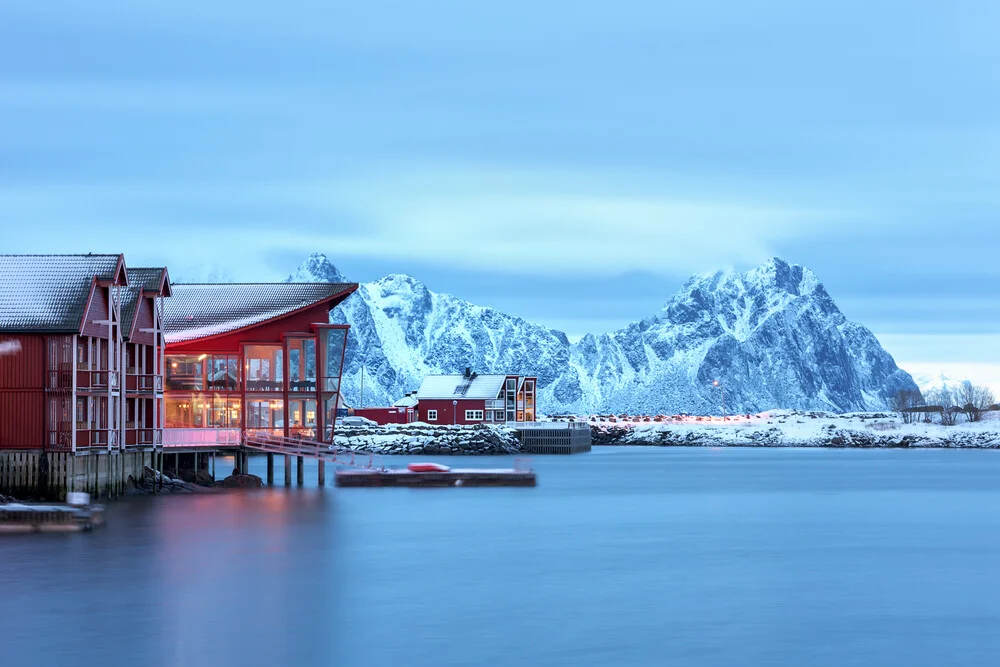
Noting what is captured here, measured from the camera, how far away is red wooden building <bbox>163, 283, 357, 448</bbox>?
73750mm

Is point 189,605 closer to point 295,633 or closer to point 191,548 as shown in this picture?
point 295,633

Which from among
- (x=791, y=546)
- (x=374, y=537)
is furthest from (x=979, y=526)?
(x=374, y=537)

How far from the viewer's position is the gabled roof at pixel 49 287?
2234 inches

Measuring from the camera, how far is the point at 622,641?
107ft

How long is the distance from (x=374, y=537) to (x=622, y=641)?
2294cm

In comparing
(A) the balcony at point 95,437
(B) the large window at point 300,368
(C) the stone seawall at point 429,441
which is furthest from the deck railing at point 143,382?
(C) the stone seawall at point 429,441

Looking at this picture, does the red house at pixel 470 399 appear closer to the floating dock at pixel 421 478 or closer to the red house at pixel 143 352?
the floating dock at pixel 421 478

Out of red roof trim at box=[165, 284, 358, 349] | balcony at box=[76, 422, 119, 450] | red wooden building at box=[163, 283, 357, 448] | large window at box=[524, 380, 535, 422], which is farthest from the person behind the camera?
large window at box=[524, 380, 535, 422]

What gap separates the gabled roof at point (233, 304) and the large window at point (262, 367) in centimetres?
150

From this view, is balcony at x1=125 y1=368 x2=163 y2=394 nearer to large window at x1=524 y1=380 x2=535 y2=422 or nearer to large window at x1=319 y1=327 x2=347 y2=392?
large window at x1=319 y1=327 x2=347 y2=392

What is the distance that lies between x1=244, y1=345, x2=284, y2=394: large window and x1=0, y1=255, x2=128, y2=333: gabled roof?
42.6 feet

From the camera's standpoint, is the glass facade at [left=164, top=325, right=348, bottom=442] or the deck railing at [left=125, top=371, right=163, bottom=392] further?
the glass facade at [left=164, top=325, right=348, bottom=442]

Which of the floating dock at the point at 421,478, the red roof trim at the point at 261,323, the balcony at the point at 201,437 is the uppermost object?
the red roof trim at the point at 261,323

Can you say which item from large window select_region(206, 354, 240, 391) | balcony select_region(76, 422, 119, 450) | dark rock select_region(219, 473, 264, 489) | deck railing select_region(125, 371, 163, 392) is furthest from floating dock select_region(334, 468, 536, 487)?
balcony select_region(76, 422, 119, 450)
